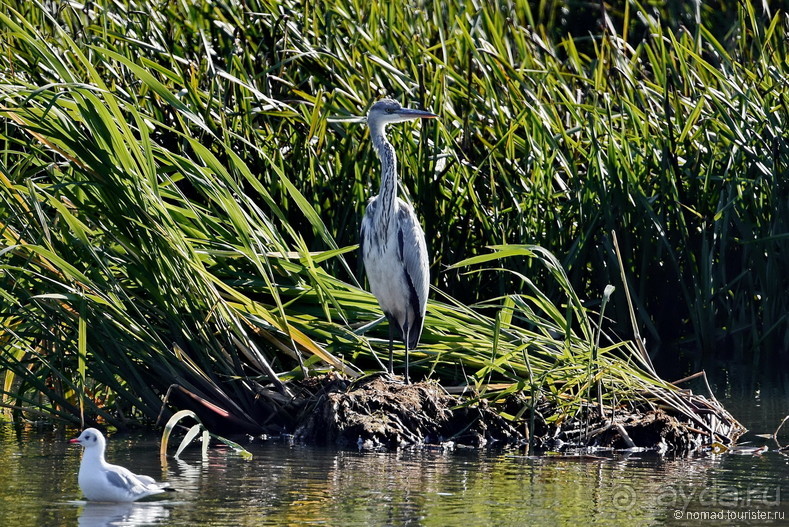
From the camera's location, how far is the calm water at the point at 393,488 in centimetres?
414

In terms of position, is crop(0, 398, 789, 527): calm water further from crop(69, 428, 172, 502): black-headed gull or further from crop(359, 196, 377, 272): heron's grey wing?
crop(359, 196, 377, 272): heron's grey wing

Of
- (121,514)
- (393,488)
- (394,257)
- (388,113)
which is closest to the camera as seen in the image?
(121,514)

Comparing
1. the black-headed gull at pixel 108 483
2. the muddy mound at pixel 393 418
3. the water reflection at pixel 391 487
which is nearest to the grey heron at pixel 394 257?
the muddy mound at pixel 393 418

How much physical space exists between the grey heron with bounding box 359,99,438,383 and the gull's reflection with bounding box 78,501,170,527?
81.8 inches

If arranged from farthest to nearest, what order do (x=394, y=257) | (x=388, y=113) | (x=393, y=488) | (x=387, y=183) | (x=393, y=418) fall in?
(x=388, y=113)
(x=387, y=183)
(x=394, y=257)
(x=393, y=418)
(x=393, y=488)

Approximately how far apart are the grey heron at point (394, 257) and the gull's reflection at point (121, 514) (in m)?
2.08

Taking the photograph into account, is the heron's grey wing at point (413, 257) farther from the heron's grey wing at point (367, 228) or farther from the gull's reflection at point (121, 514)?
the gull's reflection at point (121, 514)

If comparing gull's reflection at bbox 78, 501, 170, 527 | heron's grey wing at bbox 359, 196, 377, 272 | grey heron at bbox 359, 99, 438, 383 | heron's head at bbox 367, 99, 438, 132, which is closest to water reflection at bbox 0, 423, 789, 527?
gull's reflection at bbox 78, 501, 170, 527

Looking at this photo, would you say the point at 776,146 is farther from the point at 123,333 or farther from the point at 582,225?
the point at 123,333

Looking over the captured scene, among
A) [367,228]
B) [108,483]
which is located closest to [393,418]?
A: [367,228]

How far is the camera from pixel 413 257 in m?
6.45

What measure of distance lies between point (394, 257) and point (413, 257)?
12cm

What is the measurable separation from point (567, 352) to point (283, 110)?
268cm

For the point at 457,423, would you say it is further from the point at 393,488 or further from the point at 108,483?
the point at 108,483
